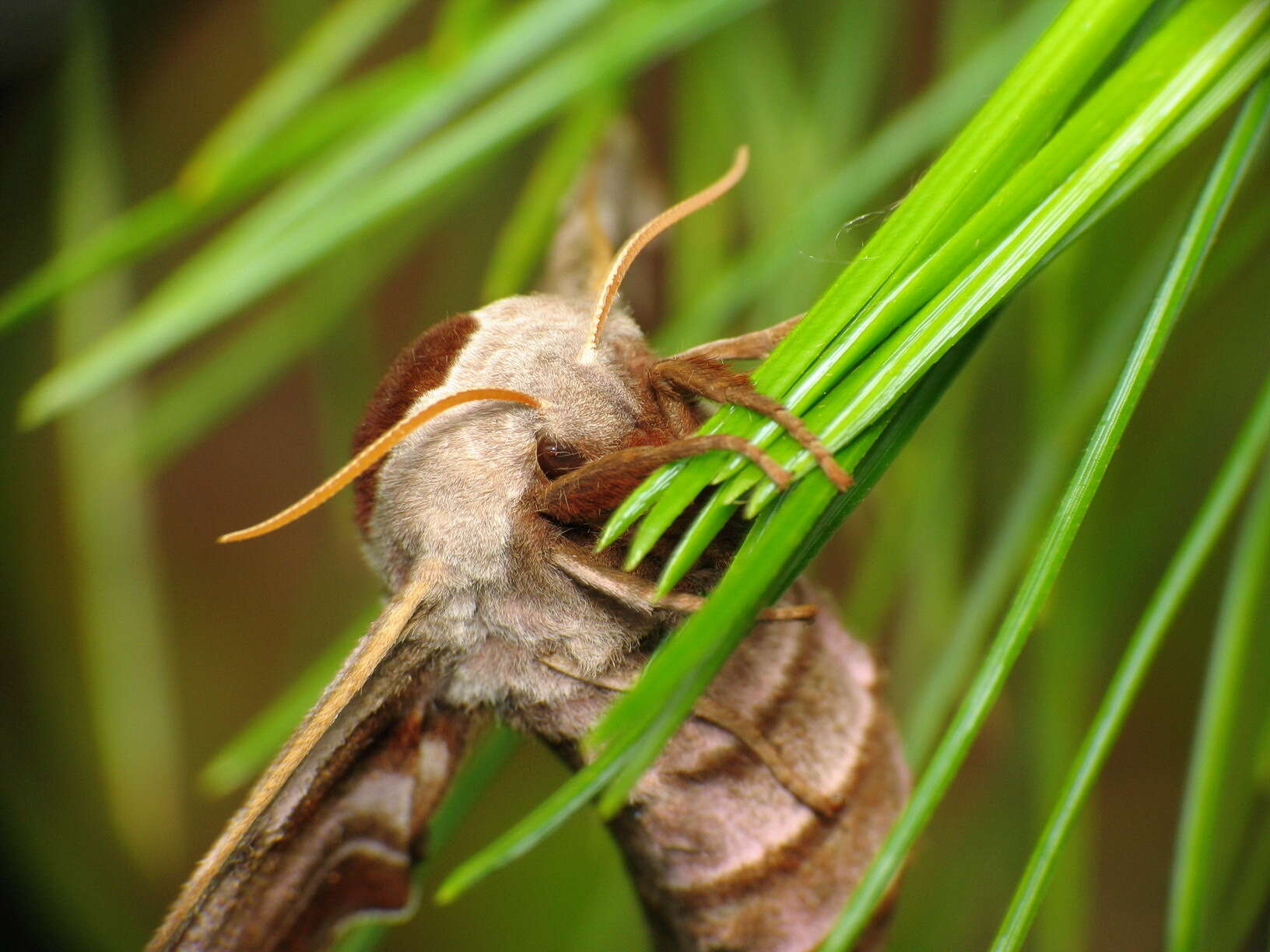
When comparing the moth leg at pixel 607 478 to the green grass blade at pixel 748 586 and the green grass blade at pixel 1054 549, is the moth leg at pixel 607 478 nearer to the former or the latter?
the green grass blade at pixel 748 586

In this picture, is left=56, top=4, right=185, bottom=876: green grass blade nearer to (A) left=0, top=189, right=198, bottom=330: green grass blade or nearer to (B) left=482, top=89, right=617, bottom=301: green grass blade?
(A) left=0, top=189, right=198, bottom=330: green grass blade

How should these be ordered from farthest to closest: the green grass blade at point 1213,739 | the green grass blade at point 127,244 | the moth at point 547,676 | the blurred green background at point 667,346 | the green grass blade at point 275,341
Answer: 1. the green grass blade at point 275,341
2. the blurred green background at point 667,346
3. the green grass blade at point 127,244
4. the moth at point 547,676
5. the green grass blade at point 1213,739

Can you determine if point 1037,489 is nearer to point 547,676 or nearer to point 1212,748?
point 1212,748

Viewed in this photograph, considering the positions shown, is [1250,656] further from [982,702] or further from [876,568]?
[982,702]

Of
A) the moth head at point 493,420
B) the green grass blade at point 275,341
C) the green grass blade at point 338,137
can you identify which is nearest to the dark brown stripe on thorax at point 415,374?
the moth head at point 493,420

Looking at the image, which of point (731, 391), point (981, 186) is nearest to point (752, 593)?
point (731, 391)
